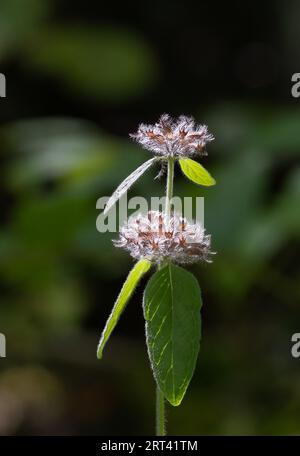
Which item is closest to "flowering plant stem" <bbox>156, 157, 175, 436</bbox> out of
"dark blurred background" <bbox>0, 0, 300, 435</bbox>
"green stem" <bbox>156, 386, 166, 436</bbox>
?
"green stem" <bbox>156, 386, 166, 436</bbox>

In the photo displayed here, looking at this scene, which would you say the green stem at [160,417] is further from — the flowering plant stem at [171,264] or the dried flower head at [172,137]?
the dried flower head at [172,137]

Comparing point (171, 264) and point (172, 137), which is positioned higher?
point (172, 137)

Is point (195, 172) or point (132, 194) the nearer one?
point (195, 172)

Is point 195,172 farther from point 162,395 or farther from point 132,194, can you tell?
point 132,194

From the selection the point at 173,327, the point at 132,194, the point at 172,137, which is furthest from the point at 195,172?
the point at 132,194

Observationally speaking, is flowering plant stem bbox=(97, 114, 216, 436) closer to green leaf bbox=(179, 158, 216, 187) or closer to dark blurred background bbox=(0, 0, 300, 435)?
green leaf bbox=(179, 158, 216, 187)

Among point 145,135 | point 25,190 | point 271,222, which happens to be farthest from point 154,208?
point 25,190
